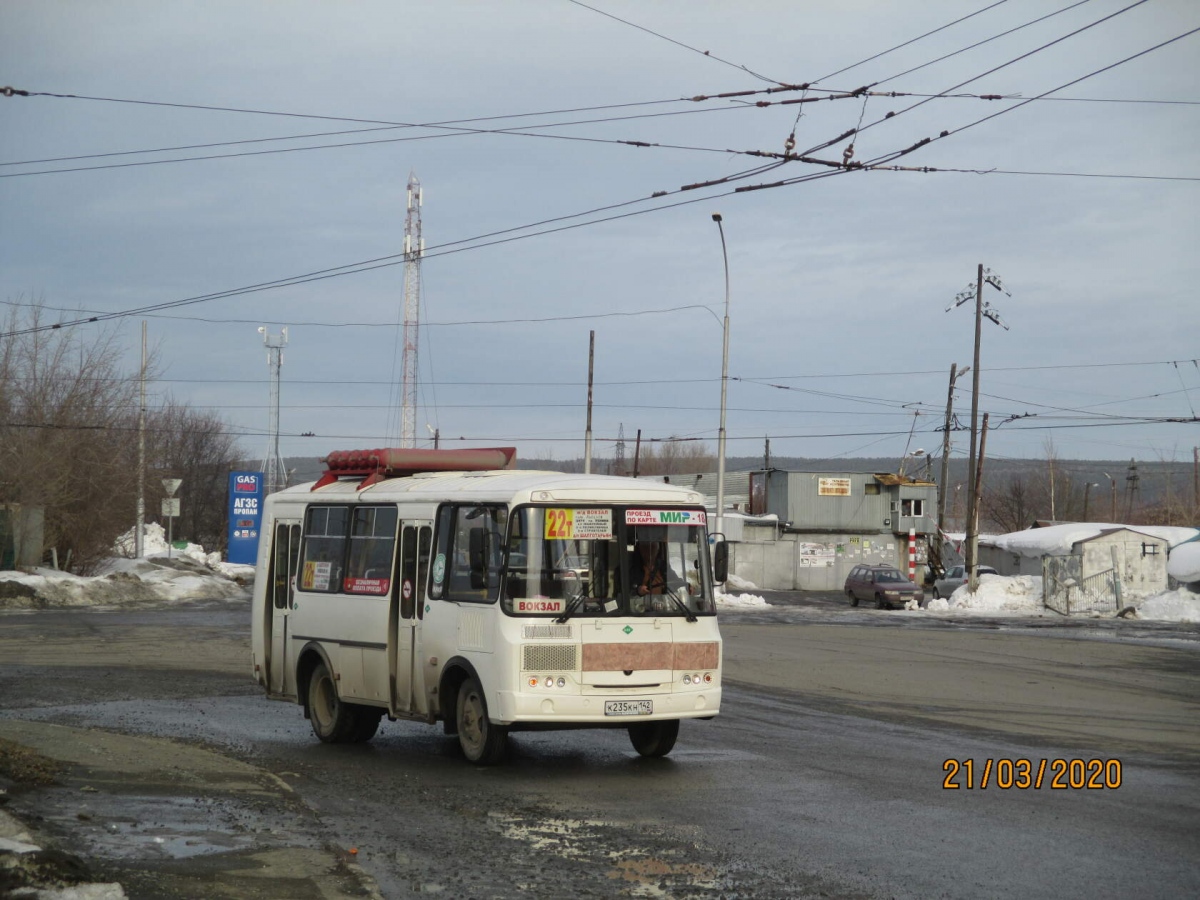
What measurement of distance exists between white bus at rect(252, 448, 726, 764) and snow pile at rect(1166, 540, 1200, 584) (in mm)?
37163

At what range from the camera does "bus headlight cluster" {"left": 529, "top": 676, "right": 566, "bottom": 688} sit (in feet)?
37.2

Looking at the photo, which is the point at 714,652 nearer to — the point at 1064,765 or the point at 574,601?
the point at 574,601

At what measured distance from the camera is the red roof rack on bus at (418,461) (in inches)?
561

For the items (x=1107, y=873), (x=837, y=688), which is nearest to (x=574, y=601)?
(x=1107, y=873)

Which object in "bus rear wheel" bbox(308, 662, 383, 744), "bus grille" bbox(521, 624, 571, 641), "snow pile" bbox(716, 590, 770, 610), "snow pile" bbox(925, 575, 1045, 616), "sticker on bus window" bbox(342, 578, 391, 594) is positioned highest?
"sticker on bus window" bbox(342, 578, 391, 594)

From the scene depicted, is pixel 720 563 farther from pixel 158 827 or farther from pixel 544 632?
pixel 158 827

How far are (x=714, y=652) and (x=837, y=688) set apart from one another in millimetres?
7968

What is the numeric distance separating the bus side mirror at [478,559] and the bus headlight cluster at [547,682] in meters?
0.98

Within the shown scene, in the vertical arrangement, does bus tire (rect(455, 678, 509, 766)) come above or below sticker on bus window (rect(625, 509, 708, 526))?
below

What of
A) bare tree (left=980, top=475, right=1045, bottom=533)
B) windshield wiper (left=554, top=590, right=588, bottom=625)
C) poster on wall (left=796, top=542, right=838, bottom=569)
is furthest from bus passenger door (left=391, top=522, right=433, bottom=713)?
bare tree (left=980, top=475, right=1045, bottom=533)

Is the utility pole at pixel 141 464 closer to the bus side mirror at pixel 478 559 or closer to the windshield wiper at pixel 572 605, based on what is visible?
the bus side mirror at pixel 478 559

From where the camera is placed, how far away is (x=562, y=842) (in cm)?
841

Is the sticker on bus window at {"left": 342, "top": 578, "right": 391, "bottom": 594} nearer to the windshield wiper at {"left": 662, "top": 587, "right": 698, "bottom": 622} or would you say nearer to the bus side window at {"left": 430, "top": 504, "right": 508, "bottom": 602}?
the bus side window at {"left": 430, "top": 504, "right": 508, "bottom": 602}
